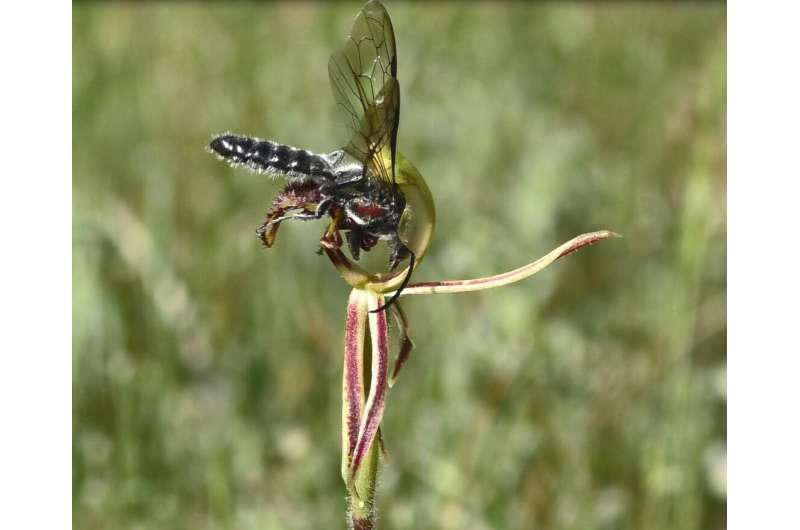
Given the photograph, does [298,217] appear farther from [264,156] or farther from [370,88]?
[370,88]

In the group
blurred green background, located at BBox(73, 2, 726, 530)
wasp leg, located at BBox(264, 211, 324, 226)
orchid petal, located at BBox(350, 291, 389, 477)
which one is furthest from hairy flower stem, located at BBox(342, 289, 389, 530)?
blurred green background, located at BBox(73, 2, 726, 530)

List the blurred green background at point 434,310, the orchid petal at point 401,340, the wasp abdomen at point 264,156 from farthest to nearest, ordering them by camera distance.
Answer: the blurred green background at point 434,310, the orchid petal at point 401,340, the wasp abdomen at point 264,156

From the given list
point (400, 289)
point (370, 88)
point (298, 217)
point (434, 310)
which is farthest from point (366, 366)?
point (434, 310)

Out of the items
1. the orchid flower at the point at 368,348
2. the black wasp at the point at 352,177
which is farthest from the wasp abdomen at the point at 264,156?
the orchid flower at the point at 368,348

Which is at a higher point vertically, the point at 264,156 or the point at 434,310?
the point at 264,156

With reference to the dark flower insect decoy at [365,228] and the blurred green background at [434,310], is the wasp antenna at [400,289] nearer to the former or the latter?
the dark flower insect decoy at [365,228]
